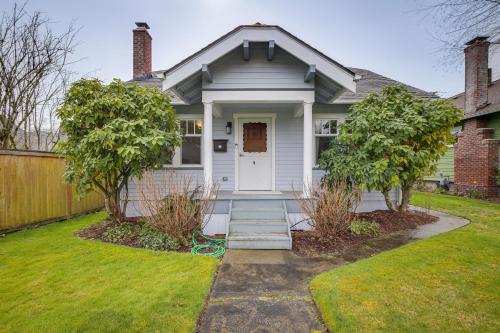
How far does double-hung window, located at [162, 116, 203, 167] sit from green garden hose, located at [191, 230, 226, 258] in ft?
9.23

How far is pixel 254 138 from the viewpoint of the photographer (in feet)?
25.1

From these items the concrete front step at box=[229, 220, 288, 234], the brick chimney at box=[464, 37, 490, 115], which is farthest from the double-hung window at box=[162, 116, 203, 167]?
the brick chimney at box=[464, 37, 490, 115]

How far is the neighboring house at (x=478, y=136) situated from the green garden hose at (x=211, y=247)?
1098 centimetres

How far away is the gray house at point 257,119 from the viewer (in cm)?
566

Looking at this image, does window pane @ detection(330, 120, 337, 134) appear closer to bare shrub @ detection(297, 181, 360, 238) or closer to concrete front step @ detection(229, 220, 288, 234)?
bare shrub @ detection(297, 181, 360, 238)

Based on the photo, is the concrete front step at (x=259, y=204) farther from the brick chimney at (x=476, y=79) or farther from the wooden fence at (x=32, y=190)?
the brick chimney at (x=476, y=79)

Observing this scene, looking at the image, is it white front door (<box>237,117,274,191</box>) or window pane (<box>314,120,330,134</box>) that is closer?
white front door (<box>237,117,274,191</box>)

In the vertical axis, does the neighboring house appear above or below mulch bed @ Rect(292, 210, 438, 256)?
above

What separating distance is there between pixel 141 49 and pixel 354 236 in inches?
359

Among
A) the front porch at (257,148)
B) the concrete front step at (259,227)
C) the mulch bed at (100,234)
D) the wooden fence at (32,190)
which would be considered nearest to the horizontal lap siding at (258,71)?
the front porch at (257,148)

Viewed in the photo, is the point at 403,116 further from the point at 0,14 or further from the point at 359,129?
the point at 0,14

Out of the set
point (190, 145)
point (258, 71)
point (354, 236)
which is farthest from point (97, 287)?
point (258, 71)

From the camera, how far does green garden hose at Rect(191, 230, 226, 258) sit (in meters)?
4.54

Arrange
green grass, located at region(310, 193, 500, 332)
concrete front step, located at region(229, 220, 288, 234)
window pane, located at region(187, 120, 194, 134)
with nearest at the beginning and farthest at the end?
green grass, located at region(310, 193, 500, 332), concrete front step, located at region(229, 220, 288, 234), window pane, located at region(187, 120, 194, 134)
